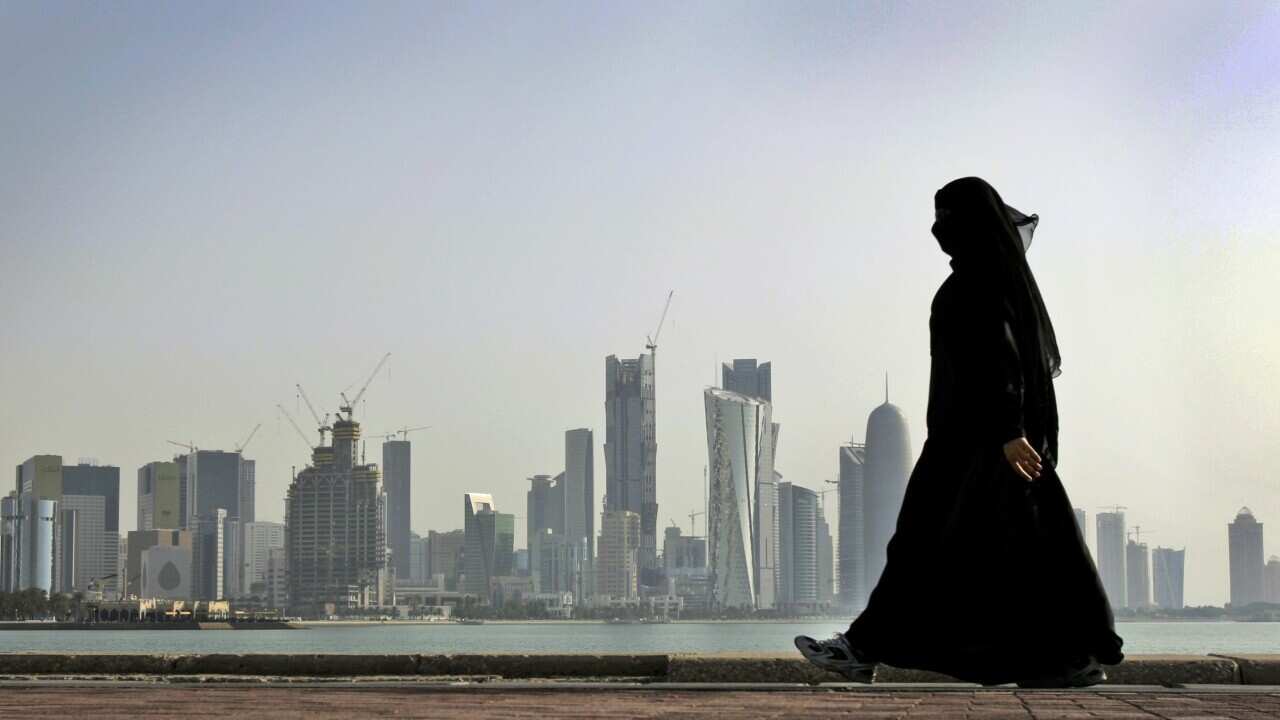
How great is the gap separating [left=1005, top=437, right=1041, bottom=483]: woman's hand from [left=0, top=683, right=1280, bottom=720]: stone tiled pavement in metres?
0.98

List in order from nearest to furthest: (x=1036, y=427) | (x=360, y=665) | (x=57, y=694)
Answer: (x=1036, y=427) → (x=57, y=694) → (x=360, y=665)

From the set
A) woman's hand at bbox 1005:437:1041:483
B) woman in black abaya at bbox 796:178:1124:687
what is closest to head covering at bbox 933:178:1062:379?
woman in black abaya at bbox 796:178:1124:687

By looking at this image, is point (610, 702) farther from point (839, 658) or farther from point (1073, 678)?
point (1073, 678)

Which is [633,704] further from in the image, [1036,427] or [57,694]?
[57,694]

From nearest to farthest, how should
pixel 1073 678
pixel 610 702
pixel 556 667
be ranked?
pixel 1073 678
pixel 610 702
pixel 556 667

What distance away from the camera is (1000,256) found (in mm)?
7660

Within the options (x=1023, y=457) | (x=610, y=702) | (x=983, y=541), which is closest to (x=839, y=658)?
(x=983, y=541)

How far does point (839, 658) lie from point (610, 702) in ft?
3.36

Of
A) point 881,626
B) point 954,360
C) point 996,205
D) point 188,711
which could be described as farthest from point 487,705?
point 996,205

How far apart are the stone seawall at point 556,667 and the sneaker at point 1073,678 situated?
1511mm

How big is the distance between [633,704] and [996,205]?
2.72 meters

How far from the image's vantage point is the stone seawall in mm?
8875

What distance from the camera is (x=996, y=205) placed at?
7.71 metres

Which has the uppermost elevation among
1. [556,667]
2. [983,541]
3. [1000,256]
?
[1000,256]
